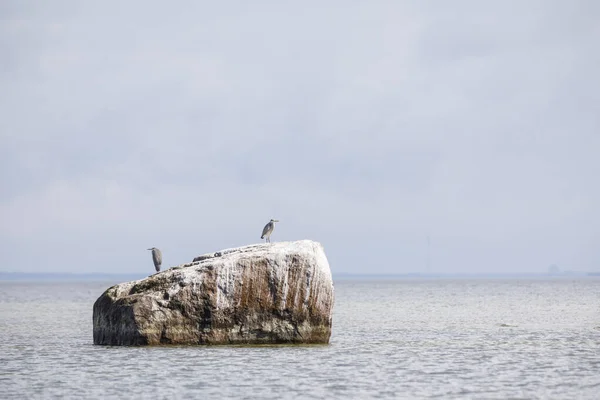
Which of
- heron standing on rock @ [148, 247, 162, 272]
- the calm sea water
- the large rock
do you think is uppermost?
heron standing on rock @ [148, 247, 162, 272]

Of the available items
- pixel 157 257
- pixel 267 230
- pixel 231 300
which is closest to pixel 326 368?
pixel 231 300

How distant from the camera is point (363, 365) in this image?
81.8 ft

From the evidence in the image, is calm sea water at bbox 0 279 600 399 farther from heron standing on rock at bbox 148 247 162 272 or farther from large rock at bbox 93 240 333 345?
heron standing on rock at bbox 148 247 162 272

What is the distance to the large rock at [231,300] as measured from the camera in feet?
86.1

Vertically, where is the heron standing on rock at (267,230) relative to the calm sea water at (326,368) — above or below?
above

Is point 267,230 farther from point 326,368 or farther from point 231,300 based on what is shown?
point 326,368

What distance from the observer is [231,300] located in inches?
1039

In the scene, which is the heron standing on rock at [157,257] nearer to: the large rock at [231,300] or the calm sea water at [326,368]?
the calm sea water at [326,368]

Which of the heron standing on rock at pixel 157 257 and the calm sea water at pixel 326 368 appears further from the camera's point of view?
the heron standing on rock at pixel 157 257

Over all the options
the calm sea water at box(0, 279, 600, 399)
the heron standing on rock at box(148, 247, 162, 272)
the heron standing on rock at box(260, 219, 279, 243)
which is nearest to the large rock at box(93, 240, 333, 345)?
the calm sea water at box(0, 279, 600, 399)

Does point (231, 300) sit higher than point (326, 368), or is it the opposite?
point (231, 300)

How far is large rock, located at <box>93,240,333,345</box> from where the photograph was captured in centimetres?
2623

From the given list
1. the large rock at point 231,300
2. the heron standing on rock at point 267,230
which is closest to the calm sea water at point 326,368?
the large rock at point 231,300

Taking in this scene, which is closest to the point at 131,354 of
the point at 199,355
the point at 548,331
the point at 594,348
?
the point at 199,355
